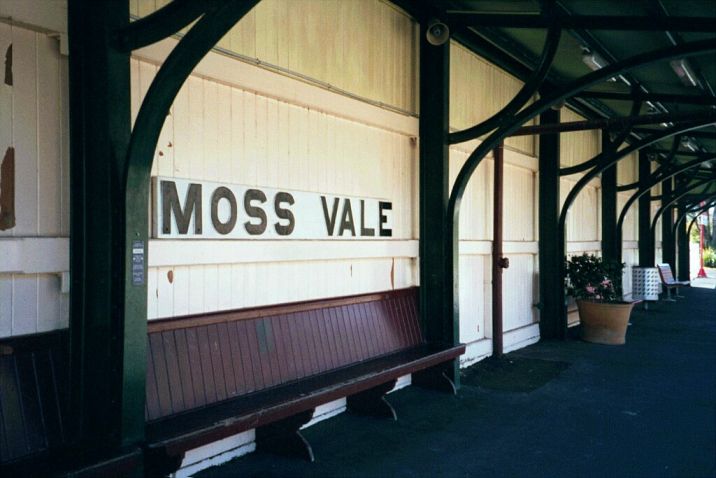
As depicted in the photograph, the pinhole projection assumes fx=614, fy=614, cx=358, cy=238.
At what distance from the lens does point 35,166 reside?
2920mm

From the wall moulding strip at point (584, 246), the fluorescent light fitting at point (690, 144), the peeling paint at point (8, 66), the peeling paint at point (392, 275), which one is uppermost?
the fluorescent light fitting at point (690, 144)

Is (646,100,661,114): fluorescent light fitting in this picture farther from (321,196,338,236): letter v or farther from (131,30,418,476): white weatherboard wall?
(321,196,338,236): letter v

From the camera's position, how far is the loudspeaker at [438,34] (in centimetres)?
536

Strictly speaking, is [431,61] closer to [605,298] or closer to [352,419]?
[352,419]

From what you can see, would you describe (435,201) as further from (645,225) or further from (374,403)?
(645,225)

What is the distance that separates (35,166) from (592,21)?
4.09 meters

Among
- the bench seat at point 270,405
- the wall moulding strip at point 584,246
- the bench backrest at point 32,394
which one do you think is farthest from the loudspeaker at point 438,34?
the wall moulding strip at point 584,246

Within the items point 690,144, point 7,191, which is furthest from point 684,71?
point 690,144

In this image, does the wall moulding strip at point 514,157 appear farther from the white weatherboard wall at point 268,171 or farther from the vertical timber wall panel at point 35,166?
the vertical timber wall panel at point 35,166

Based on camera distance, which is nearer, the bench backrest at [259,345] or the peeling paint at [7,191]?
the peeling paint at [7,191]

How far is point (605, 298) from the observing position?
8.21m

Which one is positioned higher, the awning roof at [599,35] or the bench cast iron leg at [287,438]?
the awning roof at [599,35]

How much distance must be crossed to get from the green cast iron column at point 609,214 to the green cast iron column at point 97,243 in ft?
32.9

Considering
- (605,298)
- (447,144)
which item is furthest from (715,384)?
(447,144)
